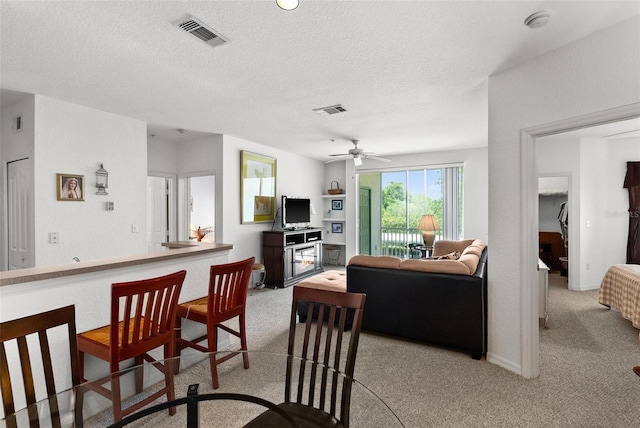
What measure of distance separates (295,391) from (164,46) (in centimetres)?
252

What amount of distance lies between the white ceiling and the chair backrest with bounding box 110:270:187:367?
1.66 meters

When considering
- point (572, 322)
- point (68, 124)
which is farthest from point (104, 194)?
point (572, 322)

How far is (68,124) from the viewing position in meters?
3.49

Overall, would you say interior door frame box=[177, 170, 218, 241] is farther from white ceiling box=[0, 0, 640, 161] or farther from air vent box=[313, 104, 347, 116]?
air vent box=[313, 104, 347, 116]

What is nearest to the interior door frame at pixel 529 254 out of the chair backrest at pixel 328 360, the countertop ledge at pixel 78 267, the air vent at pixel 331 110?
the chair backrest at pixel 328 360

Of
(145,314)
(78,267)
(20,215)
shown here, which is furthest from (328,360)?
(20,215)

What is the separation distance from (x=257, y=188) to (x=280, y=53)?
138 inches

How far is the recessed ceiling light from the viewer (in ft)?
6.32

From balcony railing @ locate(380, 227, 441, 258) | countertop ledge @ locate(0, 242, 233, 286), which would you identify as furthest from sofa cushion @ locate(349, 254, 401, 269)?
balcony railing @ locate(380, 227, 441, 258)

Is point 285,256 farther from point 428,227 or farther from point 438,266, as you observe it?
point 438,266

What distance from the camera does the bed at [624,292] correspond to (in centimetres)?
336

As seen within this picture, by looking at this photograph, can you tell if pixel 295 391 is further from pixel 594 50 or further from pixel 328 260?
pixel 328 260

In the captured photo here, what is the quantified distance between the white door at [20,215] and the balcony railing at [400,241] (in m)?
6.10

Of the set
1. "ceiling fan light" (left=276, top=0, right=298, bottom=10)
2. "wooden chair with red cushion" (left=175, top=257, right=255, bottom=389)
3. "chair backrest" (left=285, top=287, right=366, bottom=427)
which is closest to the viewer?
"chair backrest" (left=285, top=287, right=366, bottom=427)
